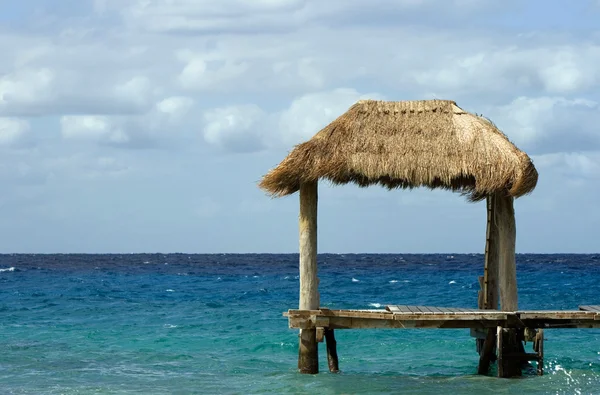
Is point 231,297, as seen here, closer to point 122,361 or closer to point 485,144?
point 122,361

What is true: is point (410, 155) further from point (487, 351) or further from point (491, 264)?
point (487, 351)

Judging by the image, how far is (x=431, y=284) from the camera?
4500cm

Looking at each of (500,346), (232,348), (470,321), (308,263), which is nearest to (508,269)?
(470,321)

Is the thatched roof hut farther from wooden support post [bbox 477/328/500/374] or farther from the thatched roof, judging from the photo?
wooden support post [bbox 477/328/500/374]

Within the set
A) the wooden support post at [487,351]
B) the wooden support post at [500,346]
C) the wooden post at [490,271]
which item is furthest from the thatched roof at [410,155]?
the wooden support post at [487,351]

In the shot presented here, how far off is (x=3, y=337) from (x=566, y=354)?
45.6ft

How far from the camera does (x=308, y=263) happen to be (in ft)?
49.0

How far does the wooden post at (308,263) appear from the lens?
14.9 metres

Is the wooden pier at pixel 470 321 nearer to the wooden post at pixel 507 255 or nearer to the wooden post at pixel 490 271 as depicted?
the wooden post at pixel 507 255

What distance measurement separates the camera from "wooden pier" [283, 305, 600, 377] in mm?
14102

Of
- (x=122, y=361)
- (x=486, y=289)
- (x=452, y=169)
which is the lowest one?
(x=122, y=361)

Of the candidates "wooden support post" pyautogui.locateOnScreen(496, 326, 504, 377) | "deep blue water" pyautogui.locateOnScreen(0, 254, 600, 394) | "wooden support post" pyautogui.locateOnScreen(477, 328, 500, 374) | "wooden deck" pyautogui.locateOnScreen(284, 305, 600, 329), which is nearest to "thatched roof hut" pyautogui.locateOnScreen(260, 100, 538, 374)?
"wooden deck" pyautogui.locateOnScreen(284, 305, 600, 329)

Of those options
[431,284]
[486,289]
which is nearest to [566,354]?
[486,289]

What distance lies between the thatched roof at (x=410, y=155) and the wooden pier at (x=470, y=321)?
1908 mm
